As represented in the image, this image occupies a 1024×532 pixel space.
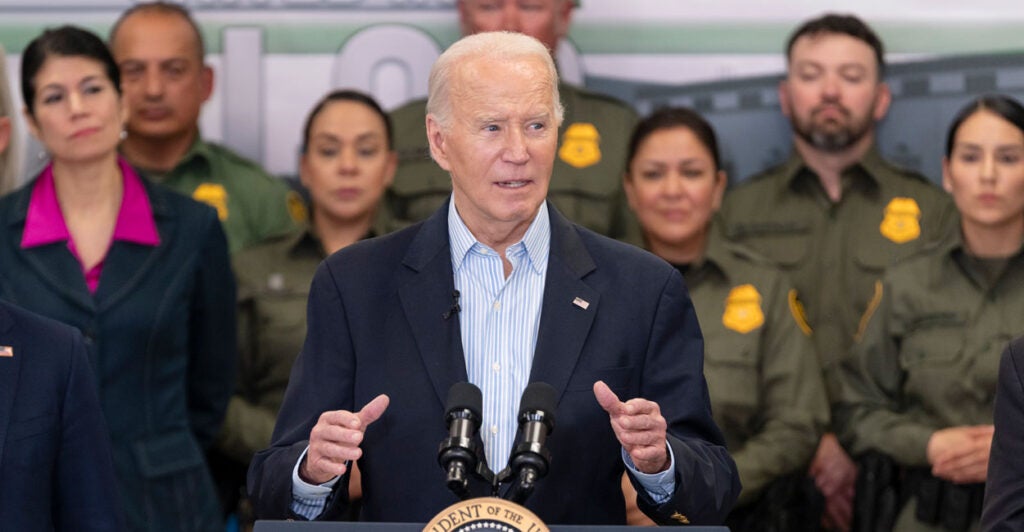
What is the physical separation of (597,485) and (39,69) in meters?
2.69

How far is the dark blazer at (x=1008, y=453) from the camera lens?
2.92 metres

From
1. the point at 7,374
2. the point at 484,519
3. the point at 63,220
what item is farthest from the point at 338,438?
the point at 63,220

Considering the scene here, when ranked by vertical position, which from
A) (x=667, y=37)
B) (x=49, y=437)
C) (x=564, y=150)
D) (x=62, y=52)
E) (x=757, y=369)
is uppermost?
(x=667, y=37)

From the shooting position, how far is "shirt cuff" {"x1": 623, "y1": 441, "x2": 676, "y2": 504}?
283cm

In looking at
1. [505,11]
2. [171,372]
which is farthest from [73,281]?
[505,11]

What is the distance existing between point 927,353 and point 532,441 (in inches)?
116

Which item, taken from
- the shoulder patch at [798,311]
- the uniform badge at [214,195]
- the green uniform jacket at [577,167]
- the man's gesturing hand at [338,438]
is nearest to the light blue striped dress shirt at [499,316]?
the man's gesturing hand at [338,438]

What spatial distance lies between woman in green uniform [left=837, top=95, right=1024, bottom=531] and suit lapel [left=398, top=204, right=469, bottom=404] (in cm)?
241

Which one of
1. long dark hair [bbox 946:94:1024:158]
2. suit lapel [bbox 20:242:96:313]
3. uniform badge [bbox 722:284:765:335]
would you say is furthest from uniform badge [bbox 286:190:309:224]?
long dark hair [bbox 946:94:1024:158]

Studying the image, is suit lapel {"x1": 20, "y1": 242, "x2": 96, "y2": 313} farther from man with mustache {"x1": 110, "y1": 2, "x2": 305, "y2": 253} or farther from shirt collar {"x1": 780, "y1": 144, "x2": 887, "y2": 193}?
shirt collar {"x1": 780, "y1": 144, "x2": 887, "y2": 193}

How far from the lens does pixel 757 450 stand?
5.16 metres

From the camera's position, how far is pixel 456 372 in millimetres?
3014

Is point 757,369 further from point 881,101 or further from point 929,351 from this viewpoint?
point 881,101

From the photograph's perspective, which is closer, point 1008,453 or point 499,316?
A: point 1008,453
